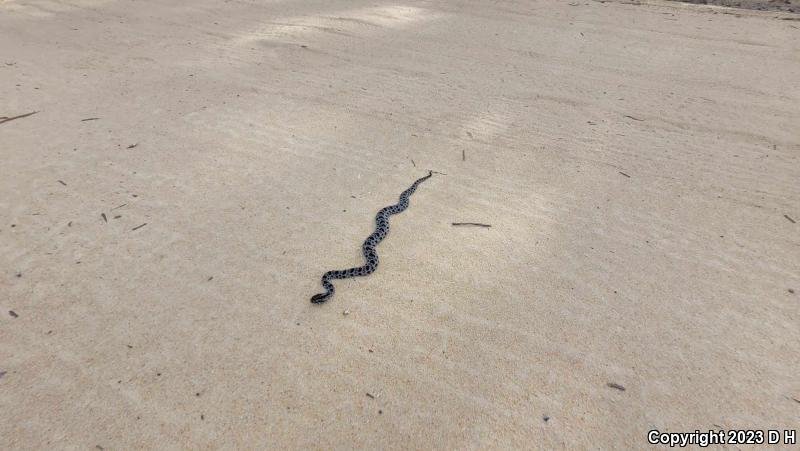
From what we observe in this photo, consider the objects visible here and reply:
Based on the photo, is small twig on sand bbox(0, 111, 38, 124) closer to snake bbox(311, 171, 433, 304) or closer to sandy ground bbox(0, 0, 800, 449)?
→ sandy ground bbox(0, 0, 800, 449)

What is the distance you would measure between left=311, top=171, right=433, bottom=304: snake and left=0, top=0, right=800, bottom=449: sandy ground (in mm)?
114

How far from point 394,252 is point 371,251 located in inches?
9.5

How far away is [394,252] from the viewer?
503 centimetres

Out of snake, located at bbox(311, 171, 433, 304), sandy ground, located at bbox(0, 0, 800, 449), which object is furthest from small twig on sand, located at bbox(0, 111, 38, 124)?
snake, located at bbox(311, 171, 433, 304)

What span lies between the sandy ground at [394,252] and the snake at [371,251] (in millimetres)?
114

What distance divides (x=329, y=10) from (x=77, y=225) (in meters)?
9.92

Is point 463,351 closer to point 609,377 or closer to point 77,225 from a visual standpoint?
point 609,377

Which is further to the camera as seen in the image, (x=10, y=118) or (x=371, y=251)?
(x=10, y=118)

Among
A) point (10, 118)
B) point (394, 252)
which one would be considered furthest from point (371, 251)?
point (10, 118)

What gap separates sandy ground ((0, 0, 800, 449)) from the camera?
11.6 ft

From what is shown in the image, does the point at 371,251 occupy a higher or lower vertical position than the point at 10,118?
lower

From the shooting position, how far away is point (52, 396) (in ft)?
11.6

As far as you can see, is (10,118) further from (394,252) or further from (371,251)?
(394,252)

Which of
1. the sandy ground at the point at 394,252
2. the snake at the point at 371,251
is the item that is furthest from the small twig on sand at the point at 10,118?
the snake at the point at 371,251
